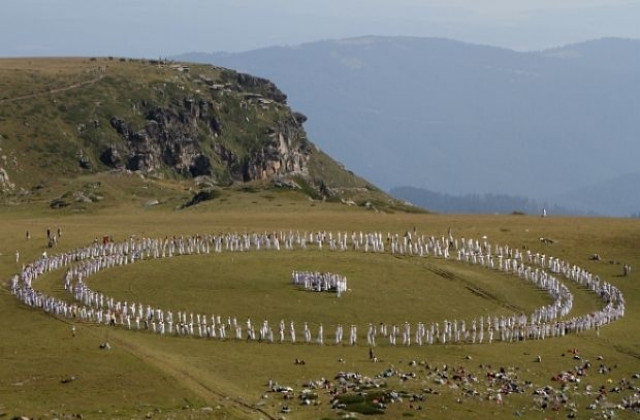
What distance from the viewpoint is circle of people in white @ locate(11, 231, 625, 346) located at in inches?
2808

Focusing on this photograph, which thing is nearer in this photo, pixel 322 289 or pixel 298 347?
pixel 298 347

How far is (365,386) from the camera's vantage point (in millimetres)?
56219

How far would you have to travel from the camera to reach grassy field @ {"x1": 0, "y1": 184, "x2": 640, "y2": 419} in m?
53.4

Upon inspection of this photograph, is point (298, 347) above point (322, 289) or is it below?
below

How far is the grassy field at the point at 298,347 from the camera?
53.4 m

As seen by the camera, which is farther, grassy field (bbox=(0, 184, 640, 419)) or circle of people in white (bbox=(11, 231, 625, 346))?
circle of people in white (bbox=(11, 231, 625, 346))

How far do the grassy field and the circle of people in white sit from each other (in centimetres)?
143

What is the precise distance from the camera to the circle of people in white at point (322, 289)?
234 feet

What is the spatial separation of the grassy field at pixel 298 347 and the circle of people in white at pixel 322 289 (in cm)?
143

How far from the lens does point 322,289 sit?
83.0 metres

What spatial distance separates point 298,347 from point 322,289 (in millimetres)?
15244

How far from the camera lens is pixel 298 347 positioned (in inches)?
2680

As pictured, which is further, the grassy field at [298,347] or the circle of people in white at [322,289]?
the circle of people in white at [322,289]

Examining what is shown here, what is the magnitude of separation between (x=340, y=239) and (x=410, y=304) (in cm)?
2811
